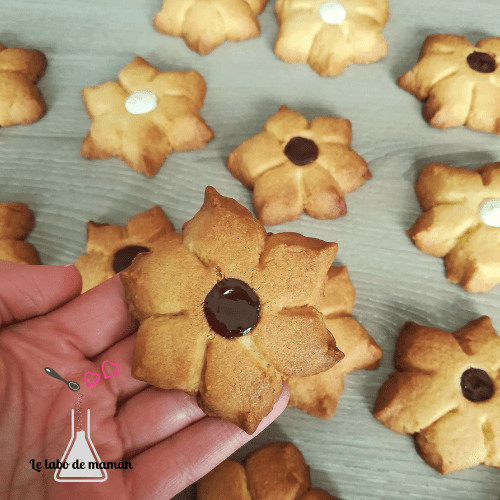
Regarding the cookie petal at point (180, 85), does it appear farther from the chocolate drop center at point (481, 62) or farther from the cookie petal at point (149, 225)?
the chocolate drop center at point (481, 62)

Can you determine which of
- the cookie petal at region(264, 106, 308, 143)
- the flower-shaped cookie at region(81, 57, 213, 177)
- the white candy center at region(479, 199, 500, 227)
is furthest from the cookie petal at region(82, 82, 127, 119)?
the white candy center at region(479, 199, 500, 227)

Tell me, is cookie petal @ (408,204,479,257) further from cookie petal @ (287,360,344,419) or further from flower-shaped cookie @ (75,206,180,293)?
flower-shaped cookie @ (75,206,180,293)

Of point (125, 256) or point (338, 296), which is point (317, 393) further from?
point (125, 256)

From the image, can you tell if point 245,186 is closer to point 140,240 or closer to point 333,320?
point 140,240

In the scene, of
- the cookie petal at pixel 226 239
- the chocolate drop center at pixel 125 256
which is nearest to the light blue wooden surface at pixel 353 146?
the chocolate drop center at pixel 125 256

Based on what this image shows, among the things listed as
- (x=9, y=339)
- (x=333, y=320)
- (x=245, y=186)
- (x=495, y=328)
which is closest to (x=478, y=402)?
(x=495, y=328)
